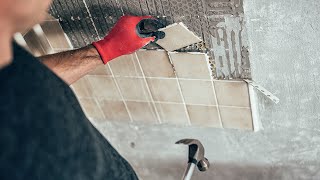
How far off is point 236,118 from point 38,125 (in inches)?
39.9

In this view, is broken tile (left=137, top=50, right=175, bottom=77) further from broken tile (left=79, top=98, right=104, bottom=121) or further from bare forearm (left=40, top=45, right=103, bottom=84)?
broken tile (left=79, top=98, right=104, bottom=121)

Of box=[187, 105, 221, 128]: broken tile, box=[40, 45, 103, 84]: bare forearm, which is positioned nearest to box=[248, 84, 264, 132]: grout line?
box=[187, 105, 221, 128]: broken tile

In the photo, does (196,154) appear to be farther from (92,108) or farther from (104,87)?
(92,108)

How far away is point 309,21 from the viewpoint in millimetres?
1299

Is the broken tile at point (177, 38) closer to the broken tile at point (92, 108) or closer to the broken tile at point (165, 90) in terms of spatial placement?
the broken tile at point (165, 90)

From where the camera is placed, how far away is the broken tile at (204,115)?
1.72 m

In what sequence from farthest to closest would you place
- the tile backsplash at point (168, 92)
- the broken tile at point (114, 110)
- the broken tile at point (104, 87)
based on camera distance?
the broken tile at point (114, 110)
the broken tile at point (104, 87)
the tile backsplash at point (168, 92)

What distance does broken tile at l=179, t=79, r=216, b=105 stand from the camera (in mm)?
1634

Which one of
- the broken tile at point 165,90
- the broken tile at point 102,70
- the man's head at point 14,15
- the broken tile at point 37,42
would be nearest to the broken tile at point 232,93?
the broken tile at point 165,90

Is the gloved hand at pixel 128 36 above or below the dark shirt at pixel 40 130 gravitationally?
below

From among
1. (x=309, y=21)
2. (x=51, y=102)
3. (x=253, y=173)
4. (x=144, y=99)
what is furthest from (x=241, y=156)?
(x=51, y=102)

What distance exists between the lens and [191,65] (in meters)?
1.58

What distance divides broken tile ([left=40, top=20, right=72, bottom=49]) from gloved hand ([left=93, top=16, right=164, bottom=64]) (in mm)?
219

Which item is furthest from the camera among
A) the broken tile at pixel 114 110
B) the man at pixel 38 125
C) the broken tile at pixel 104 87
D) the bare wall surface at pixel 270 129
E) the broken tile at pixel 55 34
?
the broken tile at pixel 114 110
